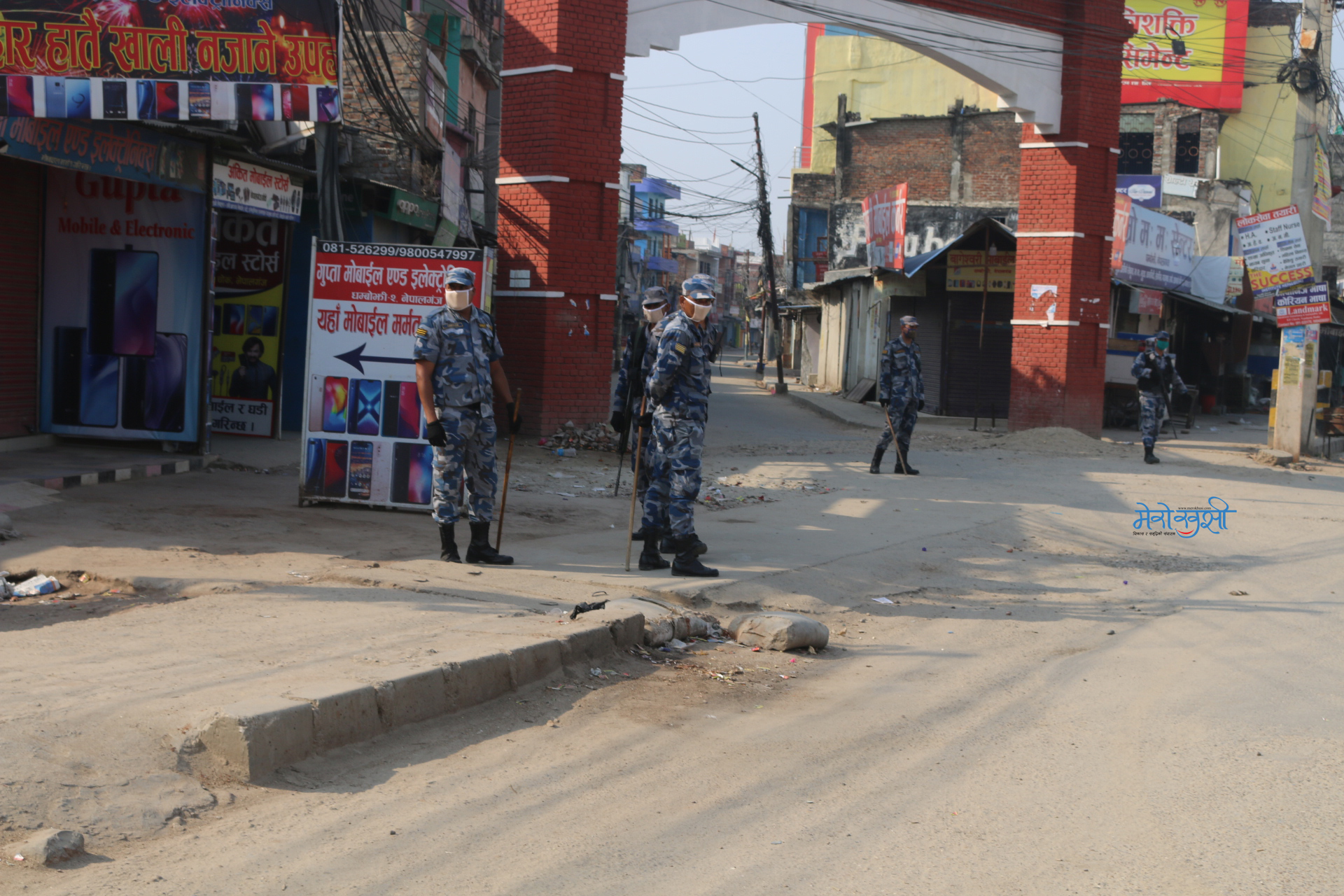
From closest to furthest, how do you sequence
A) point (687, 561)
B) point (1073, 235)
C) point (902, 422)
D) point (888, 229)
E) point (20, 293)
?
point (687, 561), point (20, 293), point (902, 422), point (1073, 235), point (888, 229)

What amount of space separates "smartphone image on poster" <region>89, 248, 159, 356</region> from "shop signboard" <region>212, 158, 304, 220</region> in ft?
3.04

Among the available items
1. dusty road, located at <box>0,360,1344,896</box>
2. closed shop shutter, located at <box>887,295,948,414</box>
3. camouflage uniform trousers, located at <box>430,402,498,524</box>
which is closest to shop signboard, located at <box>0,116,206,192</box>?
dusty road, located at <box>0,360,1344,896</box>

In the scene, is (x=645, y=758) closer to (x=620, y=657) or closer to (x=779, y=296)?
(x=620, y=657)

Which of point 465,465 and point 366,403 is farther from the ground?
point 366,403

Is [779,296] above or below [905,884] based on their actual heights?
above

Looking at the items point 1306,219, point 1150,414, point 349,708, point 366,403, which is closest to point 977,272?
point 1150,414

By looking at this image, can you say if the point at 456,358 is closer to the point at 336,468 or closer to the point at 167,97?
the point at 336,468

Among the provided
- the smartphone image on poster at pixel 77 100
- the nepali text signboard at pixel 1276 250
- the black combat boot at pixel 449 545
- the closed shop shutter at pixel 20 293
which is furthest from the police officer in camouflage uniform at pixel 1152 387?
the closed shop shutter at pixel 20 293

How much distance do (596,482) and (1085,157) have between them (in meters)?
12.0

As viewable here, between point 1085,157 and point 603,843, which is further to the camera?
point 1085,157

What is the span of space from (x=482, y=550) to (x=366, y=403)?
2.19 meters

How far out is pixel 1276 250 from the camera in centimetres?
1842

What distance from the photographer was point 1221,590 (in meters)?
8.43

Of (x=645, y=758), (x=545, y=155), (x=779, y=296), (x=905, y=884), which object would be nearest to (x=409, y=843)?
(x=645, y=758)
